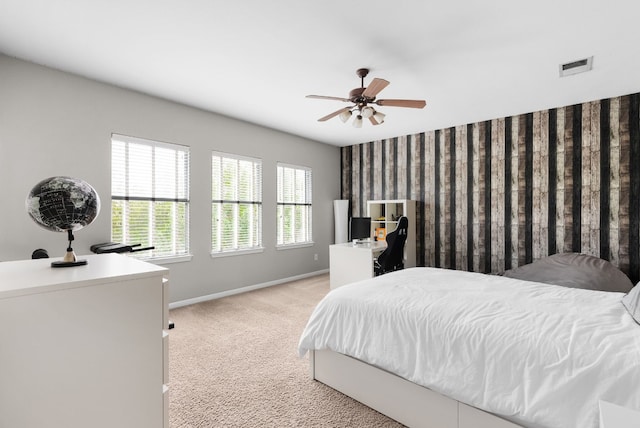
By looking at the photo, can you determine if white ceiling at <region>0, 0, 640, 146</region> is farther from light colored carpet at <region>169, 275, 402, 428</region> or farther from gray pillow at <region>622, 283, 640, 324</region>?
light colored carpet at <region>169, 275, 402, 428</region>

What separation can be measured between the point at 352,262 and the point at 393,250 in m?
0.69

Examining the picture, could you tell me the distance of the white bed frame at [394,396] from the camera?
1.55 meters

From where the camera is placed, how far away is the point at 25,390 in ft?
3.19

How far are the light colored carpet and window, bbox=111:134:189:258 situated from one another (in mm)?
951

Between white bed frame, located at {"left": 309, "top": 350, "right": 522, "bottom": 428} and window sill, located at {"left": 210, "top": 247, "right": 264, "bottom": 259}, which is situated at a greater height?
window sill, located at {"left": 210, "top": 247, "right": 264, "bottom": 259}

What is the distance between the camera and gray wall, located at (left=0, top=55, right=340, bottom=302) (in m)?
2.81

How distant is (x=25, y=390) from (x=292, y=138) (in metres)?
5.00

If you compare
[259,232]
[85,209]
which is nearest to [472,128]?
[259,232]

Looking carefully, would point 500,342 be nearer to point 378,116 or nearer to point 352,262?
point 378,116

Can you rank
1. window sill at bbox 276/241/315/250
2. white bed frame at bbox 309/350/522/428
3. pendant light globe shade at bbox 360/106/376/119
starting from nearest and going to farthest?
1. white bed frame at bbox 309/350/522/428
2. pendant light globe shade at bbox 360/106/376/119
3. window sill at bbox 276/241/315/250

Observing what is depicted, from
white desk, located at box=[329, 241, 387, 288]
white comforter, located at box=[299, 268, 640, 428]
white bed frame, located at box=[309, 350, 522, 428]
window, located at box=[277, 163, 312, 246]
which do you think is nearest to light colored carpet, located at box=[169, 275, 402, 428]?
white bed frame, located at box=[309, 350, 522, 428]

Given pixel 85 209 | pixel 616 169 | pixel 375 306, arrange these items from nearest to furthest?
pixel 85 209 < pixel 375 306 < pixel 616 169

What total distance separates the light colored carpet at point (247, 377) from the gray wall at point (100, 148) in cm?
93

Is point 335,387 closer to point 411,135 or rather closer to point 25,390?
point 25,390
